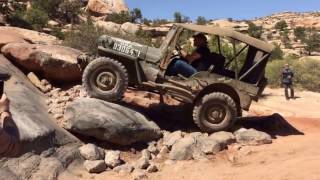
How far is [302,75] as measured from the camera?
24484 millimetres

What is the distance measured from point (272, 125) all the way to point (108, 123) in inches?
160

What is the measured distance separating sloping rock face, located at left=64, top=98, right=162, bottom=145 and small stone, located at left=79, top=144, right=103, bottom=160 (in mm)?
411

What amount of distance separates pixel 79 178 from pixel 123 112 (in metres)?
2.11

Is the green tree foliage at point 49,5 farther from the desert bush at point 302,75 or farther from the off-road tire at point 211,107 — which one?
the off-road tire at point 211,107

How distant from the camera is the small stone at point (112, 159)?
29.9ft

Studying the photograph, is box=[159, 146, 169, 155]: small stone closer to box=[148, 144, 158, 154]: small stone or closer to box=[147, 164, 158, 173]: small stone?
box=[148, 144, 158, 154]: small stone

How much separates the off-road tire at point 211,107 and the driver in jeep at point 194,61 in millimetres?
662

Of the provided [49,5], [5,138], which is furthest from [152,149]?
[49,5]

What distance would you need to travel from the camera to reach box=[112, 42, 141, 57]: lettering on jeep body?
10890mm

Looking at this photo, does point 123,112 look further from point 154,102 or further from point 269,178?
point 269,178

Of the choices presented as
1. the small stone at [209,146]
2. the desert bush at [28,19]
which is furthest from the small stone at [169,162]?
the desert bush at [28,19]

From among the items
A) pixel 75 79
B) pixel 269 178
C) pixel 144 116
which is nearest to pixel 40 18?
pixel 75 79

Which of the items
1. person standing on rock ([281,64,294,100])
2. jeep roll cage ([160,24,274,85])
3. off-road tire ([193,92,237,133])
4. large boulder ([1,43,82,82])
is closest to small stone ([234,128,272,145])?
off-road tire ([193,92,237,133])

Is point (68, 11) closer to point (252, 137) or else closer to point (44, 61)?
point (44, 61)
